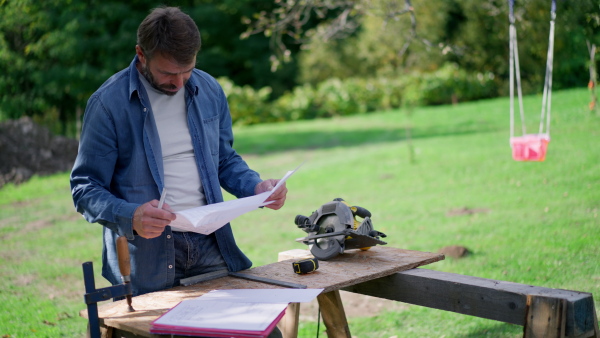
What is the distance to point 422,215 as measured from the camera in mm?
8578

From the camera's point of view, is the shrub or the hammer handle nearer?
the hammer handle

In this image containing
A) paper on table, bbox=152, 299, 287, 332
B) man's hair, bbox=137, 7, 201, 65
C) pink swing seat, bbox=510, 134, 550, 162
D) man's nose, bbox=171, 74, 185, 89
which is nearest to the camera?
paper on table, bbox=152, 299, 287, 332

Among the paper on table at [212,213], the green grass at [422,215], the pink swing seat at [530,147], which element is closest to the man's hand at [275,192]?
the paper on table at [212,213]

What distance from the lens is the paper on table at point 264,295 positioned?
2.49 metres

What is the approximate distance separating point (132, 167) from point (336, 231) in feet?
3.43

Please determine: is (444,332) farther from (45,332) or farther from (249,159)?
(249,159)

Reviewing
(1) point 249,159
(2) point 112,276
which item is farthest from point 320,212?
(1) point 249,159

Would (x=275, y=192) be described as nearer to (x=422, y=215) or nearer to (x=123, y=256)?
(x=123, y=256)

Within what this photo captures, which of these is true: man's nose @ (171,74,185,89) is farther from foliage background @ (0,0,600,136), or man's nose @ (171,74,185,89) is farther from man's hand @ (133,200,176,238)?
foliage background @ (0,0,600,136)

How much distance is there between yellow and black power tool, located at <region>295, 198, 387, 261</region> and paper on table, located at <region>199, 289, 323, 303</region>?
588mm

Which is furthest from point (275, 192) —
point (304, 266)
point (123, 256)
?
point (123, 256)

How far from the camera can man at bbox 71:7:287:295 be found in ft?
8.89

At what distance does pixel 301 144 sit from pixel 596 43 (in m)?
10.2

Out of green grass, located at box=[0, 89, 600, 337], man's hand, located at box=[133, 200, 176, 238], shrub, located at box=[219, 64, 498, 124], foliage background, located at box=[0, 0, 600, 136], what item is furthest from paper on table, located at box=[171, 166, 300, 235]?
shrub, located at box=[219, 64, 498, 124]
